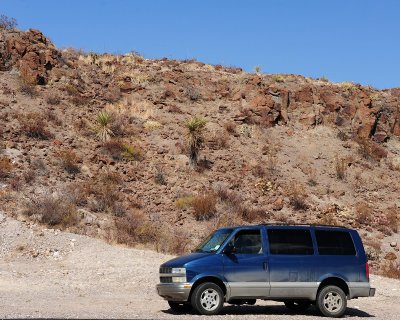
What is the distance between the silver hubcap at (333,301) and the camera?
540 inches

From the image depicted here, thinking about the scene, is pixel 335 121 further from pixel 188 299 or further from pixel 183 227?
pixel 188 299

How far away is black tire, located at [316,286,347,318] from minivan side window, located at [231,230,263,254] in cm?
179

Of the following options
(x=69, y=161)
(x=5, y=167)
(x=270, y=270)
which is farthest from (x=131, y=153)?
(x=270, y=270)

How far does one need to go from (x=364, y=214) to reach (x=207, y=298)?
72.2ft

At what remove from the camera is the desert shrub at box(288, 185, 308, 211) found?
1291 inches

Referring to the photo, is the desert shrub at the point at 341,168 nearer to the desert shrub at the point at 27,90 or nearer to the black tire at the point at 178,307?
the desert shrub at the point at 27,90

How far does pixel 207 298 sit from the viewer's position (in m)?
13.0

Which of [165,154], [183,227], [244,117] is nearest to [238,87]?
[244,117]

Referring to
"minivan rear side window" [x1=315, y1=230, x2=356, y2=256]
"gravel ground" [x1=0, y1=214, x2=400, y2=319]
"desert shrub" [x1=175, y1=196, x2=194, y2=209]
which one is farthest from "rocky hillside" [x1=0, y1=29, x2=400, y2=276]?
"minivan rear side window" [x1=315, y1=230, x2=356, y2=256]

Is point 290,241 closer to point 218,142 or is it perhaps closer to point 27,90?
point 218,142

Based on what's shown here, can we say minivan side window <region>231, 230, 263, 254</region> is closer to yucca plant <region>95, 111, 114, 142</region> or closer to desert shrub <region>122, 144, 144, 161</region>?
desert shrub <region>122, 144, 144, 161</region>

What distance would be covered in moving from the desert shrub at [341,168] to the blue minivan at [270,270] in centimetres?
2356

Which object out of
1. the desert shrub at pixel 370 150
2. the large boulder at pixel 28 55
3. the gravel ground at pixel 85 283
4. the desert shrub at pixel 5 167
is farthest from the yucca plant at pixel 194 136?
the gravel ground at pixel 85 283

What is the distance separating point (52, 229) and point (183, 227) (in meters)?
7.14
